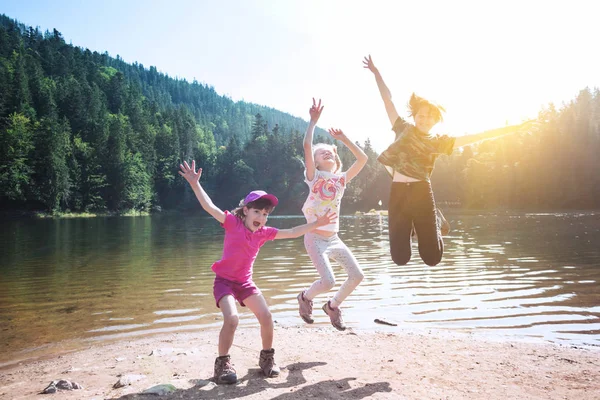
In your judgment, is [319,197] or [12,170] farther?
[12,170]

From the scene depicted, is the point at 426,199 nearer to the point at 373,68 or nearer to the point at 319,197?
the point at 319,197

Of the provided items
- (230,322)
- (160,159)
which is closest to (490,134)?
(230,322)

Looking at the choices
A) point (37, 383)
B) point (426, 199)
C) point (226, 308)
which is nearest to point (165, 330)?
point (37, 383)

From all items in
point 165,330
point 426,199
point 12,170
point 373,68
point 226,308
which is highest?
point 12,170

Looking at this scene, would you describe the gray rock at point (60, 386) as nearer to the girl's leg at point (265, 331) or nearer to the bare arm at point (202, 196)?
the girl's leg at point (265, 331)

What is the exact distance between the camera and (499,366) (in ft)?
16.4

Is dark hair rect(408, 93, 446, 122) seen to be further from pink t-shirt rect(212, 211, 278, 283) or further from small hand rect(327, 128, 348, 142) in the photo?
pink t-shirt rect(212, 211, 278, 283)

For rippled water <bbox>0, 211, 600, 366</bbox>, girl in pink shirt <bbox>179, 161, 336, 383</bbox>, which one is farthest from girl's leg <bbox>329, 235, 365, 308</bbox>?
rippled water <bbox>0, 211, 600, 366</bbox>

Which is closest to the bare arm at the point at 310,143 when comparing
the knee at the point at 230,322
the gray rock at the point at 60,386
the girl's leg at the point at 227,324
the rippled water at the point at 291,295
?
the girl's leg at the point at 227,324

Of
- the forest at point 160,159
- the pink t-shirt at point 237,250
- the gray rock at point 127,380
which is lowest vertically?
the gray rock at point 127,380

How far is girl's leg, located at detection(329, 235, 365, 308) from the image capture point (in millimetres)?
5910

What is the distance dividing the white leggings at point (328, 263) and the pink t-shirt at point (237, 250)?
105 centimetres

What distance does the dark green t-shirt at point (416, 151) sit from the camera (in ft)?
18.0

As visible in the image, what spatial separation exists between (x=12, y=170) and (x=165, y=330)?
3051 inches
